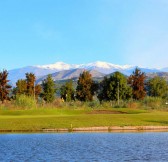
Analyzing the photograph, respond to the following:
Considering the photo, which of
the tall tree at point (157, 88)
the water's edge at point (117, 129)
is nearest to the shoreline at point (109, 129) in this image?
the water's edge at point (117, 129)

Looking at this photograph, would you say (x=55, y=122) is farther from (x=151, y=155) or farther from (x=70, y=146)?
(x=151, y=155)

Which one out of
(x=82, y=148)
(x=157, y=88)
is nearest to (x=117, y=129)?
(x=82, y=148)

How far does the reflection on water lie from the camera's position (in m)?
31.6

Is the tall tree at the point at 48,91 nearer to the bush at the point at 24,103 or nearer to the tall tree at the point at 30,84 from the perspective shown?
the tall tree at the point at 30,84

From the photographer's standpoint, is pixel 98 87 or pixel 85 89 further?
pixel 98 87

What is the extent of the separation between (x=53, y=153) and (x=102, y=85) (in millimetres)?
81307

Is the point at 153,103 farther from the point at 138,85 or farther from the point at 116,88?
the point at 116,88

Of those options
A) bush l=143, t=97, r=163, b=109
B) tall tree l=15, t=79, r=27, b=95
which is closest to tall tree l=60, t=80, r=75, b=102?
tall tree l=15, t=79, r=27, b=95

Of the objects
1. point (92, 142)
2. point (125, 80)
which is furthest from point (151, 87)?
point (92, 142)

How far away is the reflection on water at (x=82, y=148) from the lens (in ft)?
104

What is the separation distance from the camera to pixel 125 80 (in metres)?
112

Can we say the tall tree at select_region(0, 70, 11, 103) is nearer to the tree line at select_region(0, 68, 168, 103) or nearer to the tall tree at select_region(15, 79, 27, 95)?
the tree line at select_region(0, 68, 168, 103)

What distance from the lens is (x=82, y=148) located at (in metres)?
37.6

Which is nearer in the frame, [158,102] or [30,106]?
[30,106]
